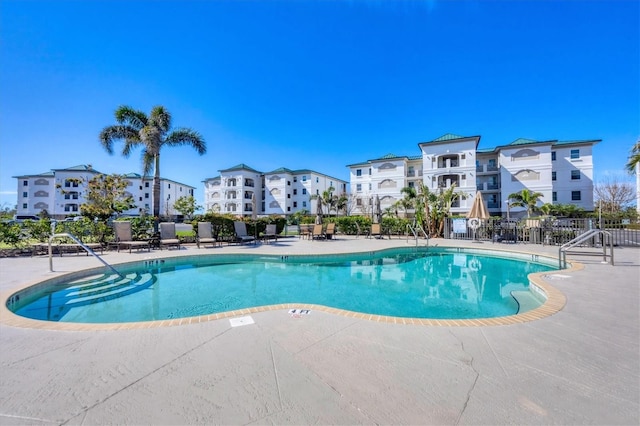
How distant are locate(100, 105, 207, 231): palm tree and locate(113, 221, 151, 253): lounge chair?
292 cm

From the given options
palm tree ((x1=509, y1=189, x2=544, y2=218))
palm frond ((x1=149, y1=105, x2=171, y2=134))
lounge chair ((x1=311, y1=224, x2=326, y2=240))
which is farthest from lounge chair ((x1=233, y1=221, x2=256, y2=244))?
palm tree ((x1=509, y1=189, x2=544, y2=218))

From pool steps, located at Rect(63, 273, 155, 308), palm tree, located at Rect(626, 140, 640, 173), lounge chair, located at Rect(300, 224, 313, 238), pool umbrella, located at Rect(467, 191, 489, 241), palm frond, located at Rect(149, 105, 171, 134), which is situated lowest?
pool steps, located at Rect(63, 273, 155, 308)

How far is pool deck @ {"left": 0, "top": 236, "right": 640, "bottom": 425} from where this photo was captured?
6.18 feet

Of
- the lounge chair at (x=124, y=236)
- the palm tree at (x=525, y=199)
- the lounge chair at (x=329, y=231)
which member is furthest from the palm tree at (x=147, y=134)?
the palm tree at (x=525, y=199)

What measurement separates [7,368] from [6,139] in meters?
15.4

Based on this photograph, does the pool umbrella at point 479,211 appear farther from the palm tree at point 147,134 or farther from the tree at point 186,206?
the tree at point 186,206

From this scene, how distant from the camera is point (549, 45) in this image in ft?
36.3

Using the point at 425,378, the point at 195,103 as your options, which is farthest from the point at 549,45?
the point at 195,103

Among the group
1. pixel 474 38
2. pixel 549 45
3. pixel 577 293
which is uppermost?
pixel 474 38

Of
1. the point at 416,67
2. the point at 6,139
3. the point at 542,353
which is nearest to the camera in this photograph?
the point at 542,353

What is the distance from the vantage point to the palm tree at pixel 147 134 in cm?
1463

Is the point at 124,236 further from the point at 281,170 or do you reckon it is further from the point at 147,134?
the point at 281,170

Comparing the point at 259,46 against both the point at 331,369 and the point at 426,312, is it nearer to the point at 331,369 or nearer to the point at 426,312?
the point at 426,312

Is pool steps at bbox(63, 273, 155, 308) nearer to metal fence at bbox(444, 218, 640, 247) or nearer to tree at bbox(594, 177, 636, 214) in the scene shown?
metal fence at bbox(444, 218, 640, 247)
